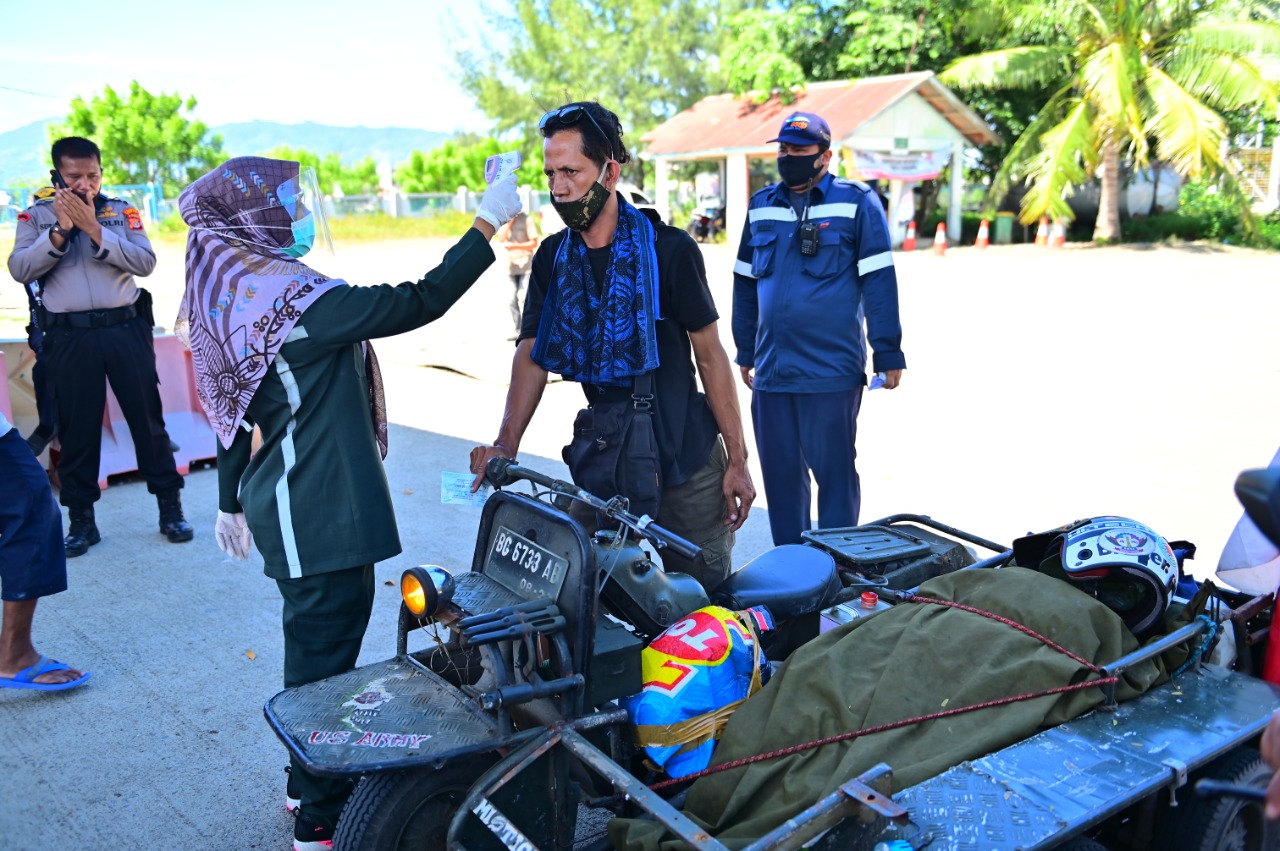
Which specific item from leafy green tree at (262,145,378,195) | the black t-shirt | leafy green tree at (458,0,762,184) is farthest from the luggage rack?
leafy green tree at (262,145,378,195)

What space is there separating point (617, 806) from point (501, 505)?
0.90m

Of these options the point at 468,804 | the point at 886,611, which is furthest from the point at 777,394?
the point at 468,804

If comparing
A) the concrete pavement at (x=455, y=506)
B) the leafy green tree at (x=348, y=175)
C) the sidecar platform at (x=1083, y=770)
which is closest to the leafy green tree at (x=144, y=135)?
the leafy green tree at (x=348, y=175)

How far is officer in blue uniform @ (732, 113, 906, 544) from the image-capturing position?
4469mm

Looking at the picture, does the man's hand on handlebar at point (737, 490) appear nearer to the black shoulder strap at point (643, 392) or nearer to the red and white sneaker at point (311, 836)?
A: the black shoulder strap at point (643, 392)

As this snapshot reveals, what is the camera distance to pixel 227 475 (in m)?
3.08

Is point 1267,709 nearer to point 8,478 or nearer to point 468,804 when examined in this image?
point 468,804

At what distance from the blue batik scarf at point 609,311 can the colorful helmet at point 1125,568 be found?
4.48 feet

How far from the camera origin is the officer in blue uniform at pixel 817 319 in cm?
447

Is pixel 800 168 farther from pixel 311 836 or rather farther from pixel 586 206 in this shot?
pixel 311 836

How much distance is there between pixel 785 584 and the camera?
10.1 feet

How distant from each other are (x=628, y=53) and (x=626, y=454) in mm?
42701

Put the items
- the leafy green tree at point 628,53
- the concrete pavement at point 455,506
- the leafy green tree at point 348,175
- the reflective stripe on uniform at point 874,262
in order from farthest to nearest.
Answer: the leafy green tree at point 348,175, the leafy green tree at point 628,53, the reflective stripe on uniform at point 874,262, the concrete pavement at point 455,506

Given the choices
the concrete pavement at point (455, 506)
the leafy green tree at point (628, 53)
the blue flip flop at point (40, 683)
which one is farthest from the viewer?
the leafy green tree at point (628, 53)
